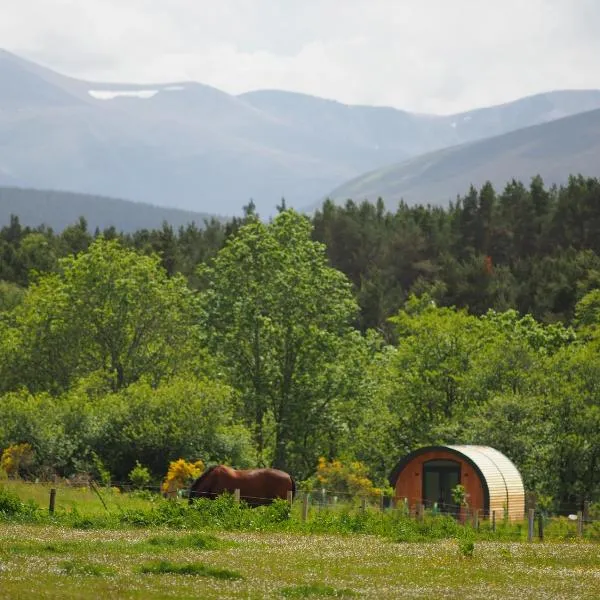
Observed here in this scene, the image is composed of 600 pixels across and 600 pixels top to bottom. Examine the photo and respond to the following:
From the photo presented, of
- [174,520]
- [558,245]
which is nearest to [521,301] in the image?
[558,245]

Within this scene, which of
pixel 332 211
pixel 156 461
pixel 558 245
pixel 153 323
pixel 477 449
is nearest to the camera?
pixel 477 449

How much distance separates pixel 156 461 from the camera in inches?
2564

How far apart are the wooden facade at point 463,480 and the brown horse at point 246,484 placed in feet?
17.8

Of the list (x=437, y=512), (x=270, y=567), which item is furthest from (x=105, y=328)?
(x=270, y=567)

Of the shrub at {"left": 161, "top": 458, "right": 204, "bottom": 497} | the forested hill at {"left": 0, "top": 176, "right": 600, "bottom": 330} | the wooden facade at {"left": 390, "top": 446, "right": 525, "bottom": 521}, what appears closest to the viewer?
the wooden facade at {"left": 390, "top": 446, "right": 525, "bottom": 521}

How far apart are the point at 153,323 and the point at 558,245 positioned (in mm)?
61106

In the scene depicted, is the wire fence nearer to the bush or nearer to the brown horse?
the brown horse

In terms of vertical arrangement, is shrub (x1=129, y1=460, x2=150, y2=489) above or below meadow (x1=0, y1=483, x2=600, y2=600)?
above

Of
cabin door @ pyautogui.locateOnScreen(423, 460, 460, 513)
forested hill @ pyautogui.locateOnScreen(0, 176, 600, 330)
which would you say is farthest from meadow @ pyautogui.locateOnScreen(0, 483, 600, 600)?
forested hill @ pyautogui.locateOnScreen(0, 176, 600, 330)

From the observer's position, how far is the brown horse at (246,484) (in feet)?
171

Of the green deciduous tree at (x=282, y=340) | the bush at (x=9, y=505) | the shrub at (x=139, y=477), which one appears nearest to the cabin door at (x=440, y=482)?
the shrub at (x=139, y=477)

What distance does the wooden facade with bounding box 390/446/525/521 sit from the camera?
54844 mm

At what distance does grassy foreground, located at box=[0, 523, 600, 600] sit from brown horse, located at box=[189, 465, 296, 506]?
13424 mm

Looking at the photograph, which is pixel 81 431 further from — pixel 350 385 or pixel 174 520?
pixel 174 520
